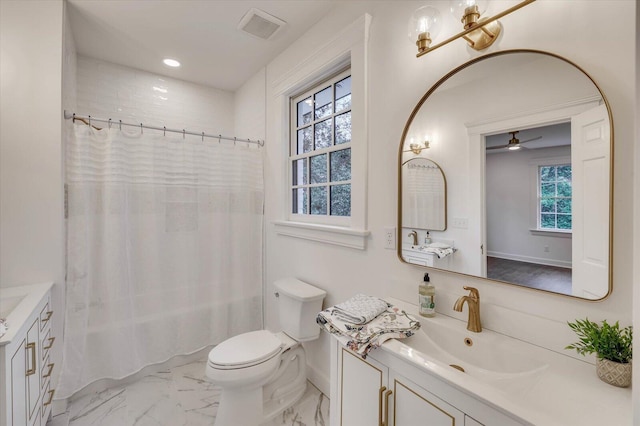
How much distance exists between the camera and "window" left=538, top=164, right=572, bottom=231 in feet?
3.18

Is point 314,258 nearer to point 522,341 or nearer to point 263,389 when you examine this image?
point 263,389

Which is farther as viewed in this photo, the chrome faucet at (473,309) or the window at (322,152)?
the window at (322,152)

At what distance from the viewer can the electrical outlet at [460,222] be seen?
48.8 inches

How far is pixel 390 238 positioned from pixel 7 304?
2.00 m

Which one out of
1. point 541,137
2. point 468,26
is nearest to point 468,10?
point 468,26

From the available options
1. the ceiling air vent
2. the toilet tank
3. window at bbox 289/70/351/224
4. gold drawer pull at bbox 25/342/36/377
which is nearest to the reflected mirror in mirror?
window at bbox 289/70/351/224

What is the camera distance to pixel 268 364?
1.65 meters

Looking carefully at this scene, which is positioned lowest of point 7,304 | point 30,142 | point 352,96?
point 7,304

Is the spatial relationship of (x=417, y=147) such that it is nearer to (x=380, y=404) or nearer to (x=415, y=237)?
(x=415, y=237)

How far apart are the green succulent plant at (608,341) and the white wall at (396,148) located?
0.06 m

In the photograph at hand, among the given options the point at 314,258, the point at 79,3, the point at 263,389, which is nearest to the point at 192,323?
the point at 263,389

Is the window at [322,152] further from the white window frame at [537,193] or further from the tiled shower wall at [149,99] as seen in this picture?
the tiled shower wall at [149,99]

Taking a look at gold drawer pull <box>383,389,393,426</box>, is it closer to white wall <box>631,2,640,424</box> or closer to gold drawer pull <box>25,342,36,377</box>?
white wall <box>631,2,640,424</box>

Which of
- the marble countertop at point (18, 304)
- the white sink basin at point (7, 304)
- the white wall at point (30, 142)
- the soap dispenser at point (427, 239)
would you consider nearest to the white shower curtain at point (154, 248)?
the white wall at point (30, 142)
